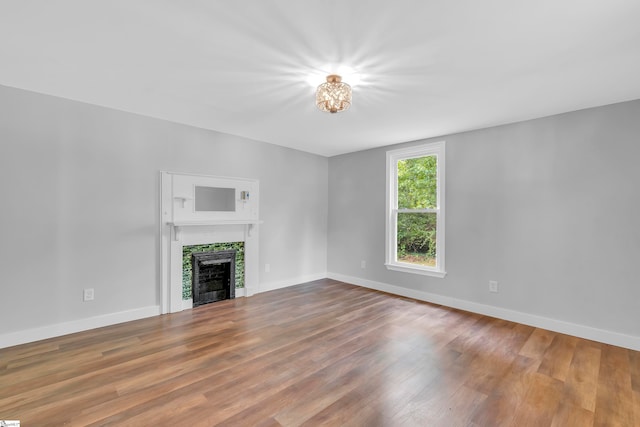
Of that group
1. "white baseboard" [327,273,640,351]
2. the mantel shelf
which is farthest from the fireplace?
"white baseboard" [327,273,640,351]

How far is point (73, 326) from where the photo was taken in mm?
2949

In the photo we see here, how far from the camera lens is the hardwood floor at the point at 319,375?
178 cm

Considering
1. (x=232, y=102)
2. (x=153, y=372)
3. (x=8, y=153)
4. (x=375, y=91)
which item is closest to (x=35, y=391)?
(x=153, y=372)

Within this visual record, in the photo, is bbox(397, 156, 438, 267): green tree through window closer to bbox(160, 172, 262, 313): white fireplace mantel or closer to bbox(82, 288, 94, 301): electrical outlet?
bbox(160, 172, 262, 313): white fireplace mantel

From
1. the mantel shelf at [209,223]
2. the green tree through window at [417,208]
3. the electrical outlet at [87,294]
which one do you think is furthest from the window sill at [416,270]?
the electrical outlet at [87,294]

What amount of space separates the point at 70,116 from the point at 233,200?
2000 mm

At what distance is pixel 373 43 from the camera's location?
6.25 feet

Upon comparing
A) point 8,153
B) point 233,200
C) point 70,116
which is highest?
point 70,116


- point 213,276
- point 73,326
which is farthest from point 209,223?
point 73,326

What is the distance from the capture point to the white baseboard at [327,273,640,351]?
2771 mm

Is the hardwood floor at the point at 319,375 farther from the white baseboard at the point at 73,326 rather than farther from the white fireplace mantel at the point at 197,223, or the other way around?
the white fireplace mantel at the point at 197,223

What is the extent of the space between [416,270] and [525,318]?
140 centimetres

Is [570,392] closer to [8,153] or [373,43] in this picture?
[373,43]

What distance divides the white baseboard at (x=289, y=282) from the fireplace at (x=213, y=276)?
57 centimetres
